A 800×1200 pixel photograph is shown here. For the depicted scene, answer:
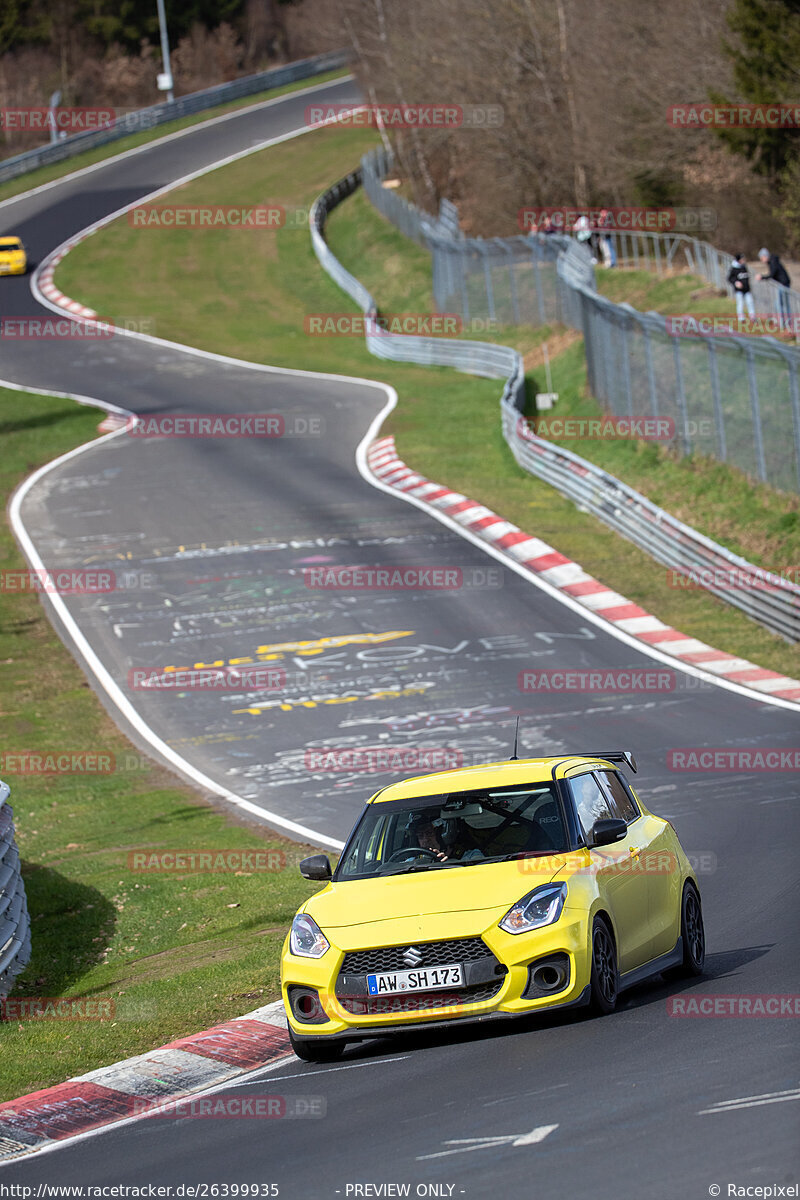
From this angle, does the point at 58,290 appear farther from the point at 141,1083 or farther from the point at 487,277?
the point at 141,1083

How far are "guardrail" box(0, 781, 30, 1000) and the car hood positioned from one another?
3370 mm

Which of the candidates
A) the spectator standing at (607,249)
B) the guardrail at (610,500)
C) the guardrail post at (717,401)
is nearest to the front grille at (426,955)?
the guardrail at (610,500)

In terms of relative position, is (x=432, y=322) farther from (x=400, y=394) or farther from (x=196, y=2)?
(x=196, y=2)

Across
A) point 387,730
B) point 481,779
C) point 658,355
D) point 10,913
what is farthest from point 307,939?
point 658,355

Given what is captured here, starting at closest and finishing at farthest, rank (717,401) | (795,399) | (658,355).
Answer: (795,399)
(717,401)
(658,355)

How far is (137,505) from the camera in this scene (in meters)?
33.0

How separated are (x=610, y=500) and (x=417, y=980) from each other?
20.9m

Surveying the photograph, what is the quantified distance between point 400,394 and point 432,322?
432 inches

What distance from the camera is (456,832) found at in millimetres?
9461

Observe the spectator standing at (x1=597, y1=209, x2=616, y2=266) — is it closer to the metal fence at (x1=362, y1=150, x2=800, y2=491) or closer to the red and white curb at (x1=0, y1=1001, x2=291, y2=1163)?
the metal fence at (x1=362, y1=150, x2=800, y2=491)

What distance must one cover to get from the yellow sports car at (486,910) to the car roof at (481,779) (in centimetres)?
2

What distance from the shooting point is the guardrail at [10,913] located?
11633mm

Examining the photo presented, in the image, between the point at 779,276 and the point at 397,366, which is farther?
the point at 397,366

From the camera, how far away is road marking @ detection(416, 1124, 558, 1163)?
6.75m
